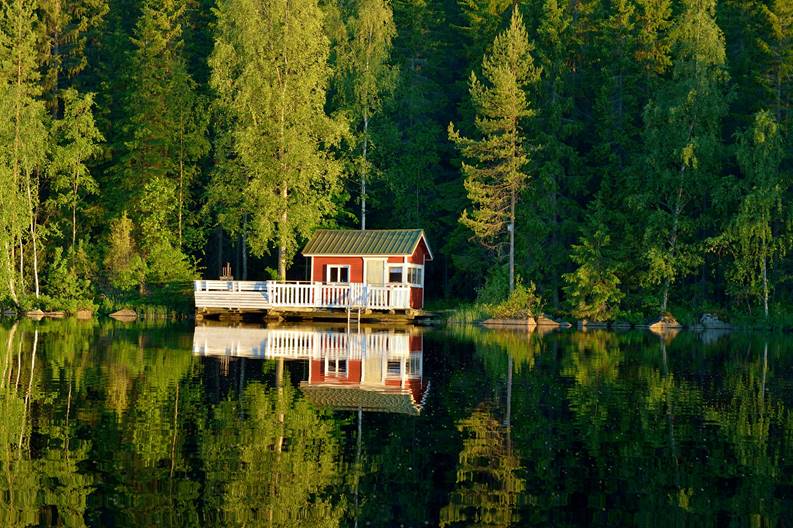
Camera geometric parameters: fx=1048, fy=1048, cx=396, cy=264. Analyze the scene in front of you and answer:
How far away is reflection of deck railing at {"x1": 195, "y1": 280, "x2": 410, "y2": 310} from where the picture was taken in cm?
4338

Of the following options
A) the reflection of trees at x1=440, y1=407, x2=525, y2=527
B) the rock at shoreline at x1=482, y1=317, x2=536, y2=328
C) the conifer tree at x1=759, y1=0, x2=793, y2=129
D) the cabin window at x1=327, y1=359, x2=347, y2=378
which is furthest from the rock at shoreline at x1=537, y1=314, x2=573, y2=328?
the reflection of trees at x1=440, y1=407, x2=525, y2=527

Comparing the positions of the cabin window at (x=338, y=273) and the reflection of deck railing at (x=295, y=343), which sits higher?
the cabin window at (x=338, y=273)

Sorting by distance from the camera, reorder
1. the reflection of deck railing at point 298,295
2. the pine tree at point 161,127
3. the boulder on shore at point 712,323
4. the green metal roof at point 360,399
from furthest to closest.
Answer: the pine tree at point 161,127 → the boulder on shore at point 712,323 → the reflection of deck railing at point 298,295 → the green metal roof at point 360,399

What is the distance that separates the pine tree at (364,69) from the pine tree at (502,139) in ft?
16.1

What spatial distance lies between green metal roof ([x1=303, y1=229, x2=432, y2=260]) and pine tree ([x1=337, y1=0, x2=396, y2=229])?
9.78ft

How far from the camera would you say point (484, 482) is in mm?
11586

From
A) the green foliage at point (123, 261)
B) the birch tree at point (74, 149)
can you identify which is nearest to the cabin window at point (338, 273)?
the green foliage at point (123, 261)

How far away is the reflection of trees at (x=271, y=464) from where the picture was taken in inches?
394

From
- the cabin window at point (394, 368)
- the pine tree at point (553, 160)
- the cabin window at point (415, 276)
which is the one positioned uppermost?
the pine tree at point (553, 160)

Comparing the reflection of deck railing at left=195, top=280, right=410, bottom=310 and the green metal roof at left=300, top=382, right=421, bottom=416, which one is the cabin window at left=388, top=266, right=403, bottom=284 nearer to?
the reflection of deck railing at left=195, top=280, right=410, bottom=310

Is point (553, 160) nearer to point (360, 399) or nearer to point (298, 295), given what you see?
point (298, 295)

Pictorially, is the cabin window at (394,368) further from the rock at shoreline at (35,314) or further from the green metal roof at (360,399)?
the rock at shoreline at (35,314)

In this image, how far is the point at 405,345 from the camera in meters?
30.8

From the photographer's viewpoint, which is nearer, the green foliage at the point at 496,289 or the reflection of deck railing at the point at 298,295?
the reflection of deck railing at the point at 298,295
